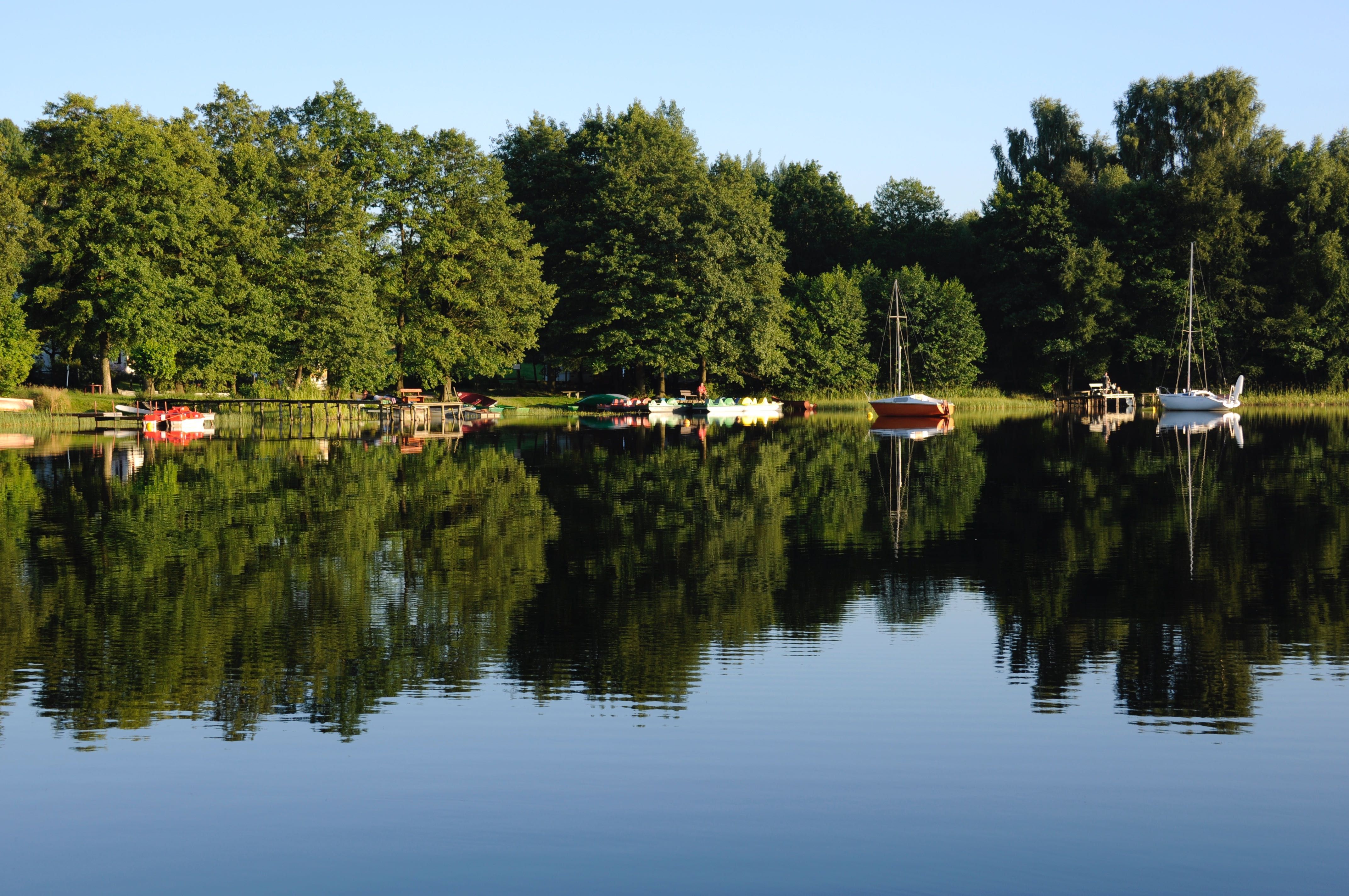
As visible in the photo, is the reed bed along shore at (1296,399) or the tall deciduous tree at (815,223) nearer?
the reed bed along shore at (1296,399)

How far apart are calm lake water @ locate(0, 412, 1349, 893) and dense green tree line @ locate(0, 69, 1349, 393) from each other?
40503 mm

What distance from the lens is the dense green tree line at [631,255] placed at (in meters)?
59.6

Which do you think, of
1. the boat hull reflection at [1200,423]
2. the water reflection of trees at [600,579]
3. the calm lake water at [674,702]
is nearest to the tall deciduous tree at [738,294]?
the boat hull reflection at [1200,423]

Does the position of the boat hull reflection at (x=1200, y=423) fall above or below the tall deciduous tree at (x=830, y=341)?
below

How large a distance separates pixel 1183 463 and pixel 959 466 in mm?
6763

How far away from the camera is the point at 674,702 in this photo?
10445 mm

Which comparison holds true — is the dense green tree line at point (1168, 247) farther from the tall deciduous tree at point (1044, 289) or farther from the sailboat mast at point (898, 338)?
the sailboat mast at point (898, 338)

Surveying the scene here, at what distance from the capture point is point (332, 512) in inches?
934

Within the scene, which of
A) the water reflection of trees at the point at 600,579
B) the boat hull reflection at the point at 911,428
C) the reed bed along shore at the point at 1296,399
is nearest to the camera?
the water reflection of trees at the point at 600,579

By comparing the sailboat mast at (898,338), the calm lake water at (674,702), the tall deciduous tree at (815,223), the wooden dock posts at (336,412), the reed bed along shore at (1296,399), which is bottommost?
the calm lake water at (674,702)

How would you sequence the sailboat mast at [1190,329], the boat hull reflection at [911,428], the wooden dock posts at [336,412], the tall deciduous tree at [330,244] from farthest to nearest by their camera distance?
the sailboat mast at [1190,329], the tall deciduous tree at [330,244], the wooden dock posts at [336,412], the boat hull reflection at [911,428]

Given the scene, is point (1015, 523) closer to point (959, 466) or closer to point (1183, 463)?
point (959, 466)

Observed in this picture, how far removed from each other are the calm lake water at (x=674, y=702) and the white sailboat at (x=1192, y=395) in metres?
57.1

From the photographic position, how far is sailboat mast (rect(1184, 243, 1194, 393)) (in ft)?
259
